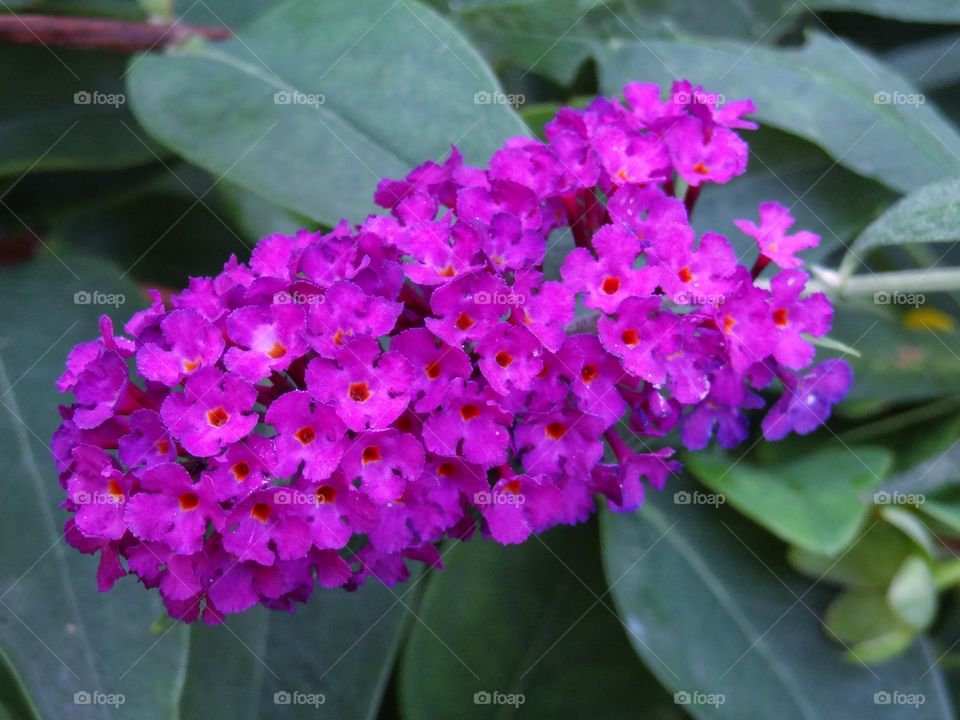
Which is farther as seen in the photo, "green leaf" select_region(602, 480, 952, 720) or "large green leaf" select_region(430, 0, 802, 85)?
"large green leaf" select_region(430, 0, 802, 85)

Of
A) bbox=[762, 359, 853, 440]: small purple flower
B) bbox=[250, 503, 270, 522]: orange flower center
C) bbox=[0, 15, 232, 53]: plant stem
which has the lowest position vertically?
bbox=[762, 359, 853, 440]: small purple flower

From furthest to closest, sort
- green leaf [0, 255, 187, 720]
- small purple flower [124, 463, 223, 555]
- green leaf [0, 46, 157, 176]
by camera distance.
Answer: green leaf [0, 46, 157, 176]
green leaf [0, 255, 187, 720]
small purple flower [124, 463, 223, 555]

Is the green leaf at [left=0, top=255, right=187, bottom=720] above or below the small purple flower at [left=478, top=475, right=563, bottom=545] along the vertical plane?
below

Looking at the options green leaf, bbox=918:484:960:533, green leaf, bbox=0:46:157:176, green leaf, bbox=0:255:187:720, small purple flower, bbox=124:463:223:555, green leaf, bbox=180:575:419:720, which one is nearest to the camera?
small purple flower, bbox=124:463:223:555

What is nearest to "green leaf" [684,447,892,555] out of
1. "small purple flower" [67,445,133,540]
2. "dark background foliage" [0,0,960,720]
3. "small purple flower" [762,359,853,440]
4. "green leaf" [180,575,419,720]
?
"dark background foliage" [0,0,960,720]

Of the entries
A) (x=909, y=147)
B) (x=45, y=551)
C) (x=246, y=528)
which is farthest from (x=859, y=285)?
(x=45, y=551)

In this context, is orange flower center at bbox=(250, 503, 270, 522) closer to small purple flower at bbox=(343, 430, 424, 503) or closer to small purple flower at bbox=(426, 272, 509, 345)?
small purple flower at bbox=(343, 430, 424, 503)

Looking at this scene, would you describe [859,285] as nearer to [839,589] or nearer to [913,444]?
[913,444]
